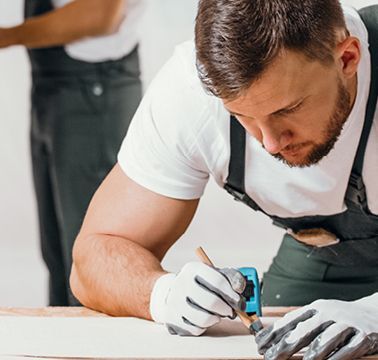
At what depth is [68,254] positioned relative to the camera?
2.53m

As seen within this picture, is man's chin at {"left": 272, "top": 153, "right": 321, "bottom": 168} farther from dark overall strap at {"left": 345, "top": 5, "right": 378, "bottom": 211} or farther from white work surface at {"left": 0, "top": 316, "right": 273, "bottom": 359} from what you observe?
white work surface at {"left": 0, "top": 316, "right": 273, "bottom": 359}

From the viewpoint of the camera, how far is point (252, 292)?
4.54 feet

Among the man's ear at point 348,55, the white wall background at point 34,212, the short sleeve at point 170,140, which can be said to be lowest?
the white wall background at point 34,212

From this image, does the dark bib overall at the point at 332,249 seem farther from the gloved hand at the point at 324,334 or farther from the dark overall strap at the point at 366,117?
the gloved hand at the point at 324,334

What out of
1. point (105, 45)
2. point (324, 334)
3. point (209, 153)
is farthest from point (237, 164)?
point (105, 45)

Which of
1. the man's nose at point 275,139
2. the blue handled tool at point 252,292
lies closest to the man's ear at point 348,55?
the man's nose at point 275,139

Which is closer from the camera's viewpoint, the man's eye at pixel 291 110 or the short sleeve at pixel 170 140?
the man's eye at pixel 291 110

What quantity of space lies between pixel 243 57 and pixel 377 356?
418 millimetres

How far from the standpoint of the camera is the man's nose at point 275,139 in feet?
4.69

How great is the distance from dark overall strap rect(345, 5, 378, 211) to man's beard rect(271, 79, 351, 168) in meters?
0.06

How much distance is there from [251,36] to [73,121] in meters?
1.13

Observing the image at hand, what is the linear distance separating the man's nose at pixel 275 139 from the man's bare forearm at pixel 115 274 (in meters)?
0.26

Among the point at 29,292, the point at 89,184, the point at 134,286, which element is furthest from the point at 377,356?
the point at 29,292

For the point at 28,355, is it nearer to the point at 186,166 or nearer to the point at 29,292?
the point at 186,166
